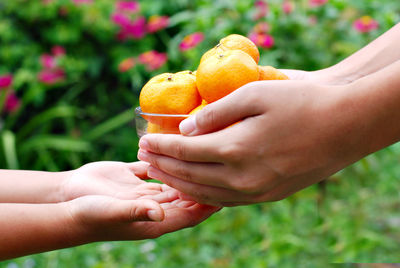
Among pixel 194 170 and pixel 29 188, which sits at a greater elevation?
pixel 194 170

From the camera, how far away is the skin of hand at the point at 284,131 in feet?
4.17

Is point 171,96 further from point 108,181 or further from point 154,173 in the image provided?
point 108,181

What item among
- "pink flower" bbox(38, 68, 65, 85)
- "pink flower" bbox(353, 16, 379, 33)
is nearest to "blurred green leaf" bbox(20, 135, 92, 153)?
"pink flower" bbox(38, 68, 65, 85)

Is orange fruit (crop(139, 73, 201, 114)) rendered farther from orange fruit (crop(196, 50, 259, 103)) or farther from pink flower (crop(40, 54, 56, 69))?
pink flower (crop(40, 54, 56, 69))

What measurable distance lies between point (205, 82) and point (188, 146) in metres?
0.25

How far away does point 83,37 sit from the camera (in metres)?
4.66

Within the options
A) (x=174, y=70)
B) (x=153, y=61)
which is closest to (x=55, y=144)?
(x=153, y=61)

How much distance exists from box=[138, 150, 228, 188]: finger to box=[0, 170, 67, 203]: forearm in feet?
1.77

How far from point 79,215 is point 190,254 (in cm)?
166

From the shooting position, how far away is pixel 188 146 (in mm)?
1328

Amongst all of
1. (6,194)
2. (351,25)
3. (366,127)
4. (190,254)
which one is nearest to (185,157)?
(366,127)

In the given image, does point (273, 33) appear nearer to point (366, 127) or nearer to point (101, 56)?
point (101, 56)

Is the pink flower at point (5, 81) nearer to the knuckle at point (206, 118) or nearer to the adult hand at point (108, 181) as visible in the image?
the adult hand at point (108, 181)

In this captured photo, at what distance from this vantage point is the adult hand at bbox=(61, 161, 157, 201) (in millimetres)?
1681
